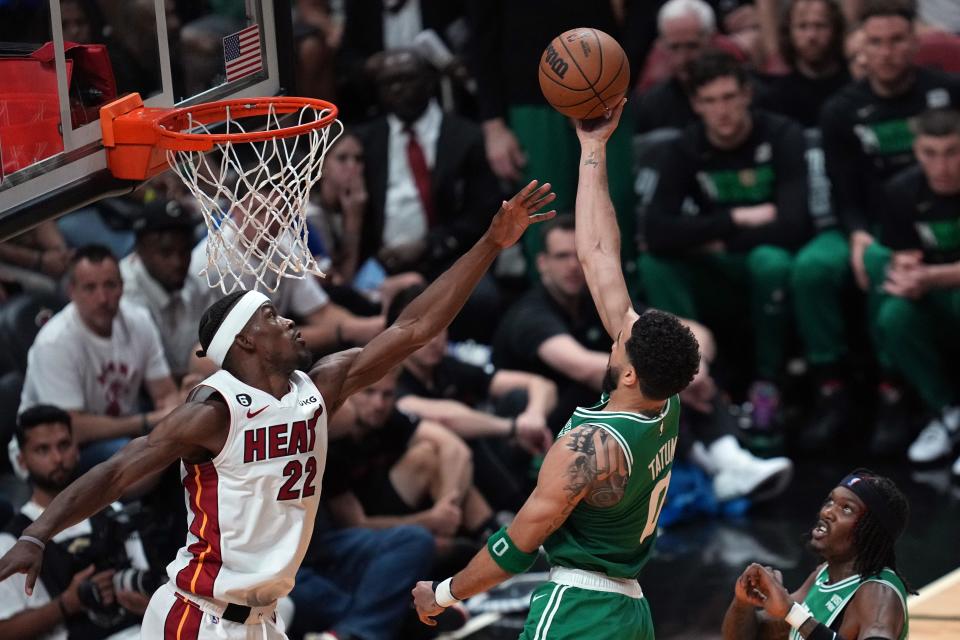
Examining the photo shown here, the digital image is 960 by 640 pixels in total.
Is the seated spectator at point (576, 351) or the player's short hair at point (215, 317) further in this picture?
the seated spectator at point (576, 351)

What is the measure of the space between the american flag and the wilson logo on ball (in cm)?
119

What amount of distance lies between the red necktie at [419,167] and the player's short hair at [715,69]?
170cm

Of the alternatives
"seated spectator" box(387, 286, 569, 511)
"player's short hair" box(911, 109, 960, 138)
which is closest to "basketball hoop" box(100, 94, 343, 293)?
"seated spectator" box(387, 286, 569, 511)

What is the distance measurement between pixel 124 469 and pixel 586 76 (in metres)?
2.04


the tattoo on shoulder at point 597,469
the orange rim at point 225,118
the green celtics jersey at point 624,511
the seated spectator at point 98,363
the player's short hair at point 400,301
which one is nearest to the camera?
the tattoo on shoulder at point 597,469

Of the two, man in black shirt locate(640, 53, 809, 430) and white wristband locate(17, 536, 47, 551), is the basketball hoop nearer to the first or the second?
white wristband locate(17, 536, 47, 551)

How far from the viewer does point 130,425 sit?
7.31 m

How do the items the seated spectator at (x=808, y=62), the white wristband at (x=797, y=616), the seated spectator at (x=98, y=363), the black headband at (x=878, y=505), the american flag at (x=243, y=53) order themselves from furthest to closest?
the seated spectator at (x=808, y=62) → the seated spectator at (x=98, y=363) → the american flag at (x=243, y=53) → the black headband at (x=878, y=505) → the white wristband at (x=797, y=616)

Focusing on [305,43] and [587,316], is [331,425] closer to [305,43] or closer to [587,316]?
[587,316]

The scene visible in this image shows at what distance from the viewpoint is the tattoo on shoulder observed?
4.70 meters

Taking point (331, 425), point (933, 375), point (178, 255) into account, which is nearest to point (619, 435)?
point (331, 425)

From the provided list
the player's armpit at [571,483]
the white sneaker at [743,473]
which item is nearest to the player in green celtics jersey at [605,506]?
the player's armpit at [571,483]

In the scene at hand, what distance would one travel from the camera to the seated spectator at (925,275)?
893 cm

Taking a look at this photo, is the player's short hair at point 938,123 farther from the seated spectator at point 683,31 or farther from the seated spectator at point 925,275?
the seated spectator at point 683,31
